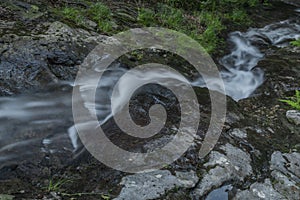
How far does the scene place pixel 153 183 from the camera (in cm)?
301

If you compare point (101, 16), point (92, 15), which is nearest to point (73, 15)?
point (92, 15)

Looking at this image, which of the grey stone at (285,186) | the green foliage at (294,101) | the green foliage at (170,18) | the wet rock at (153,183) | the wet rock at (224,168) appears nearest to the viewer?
the wet rock at (153,183)

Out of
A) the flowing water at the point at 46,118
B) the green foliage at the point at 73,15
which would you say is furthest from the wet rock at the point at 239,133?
the green foliage at the point at 73,15

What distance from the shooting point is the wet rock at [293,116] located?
→ 15.4ft

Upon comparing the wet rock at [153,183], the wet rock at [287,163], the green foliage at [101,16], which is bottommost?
the wet rock at [287,163]

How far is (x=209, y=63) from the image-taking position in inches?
256

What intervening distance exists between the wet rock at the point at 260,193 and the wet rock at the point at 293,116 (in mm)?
1701

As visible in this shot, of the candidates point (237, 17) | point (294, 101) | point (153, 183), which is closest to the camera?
point (153, 183)

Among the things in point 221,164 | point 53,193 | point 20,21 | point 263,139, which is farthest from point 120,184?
point 20,21

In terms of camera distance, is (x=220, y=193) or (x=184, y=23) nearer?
(x=220, y=193)

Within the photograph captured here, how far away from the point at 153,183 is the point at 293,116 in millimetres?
2868

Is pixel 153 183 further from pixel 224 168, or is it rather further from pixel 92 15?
pixel 92 15

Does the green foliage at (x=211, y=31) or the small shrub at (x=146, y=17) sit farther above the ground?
the small shrub at (x=146, y=17)

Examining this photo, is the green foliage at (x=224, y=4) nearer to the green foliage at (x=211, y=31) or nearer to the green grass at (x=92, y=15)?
the green foliage at (x=211, y=31)
